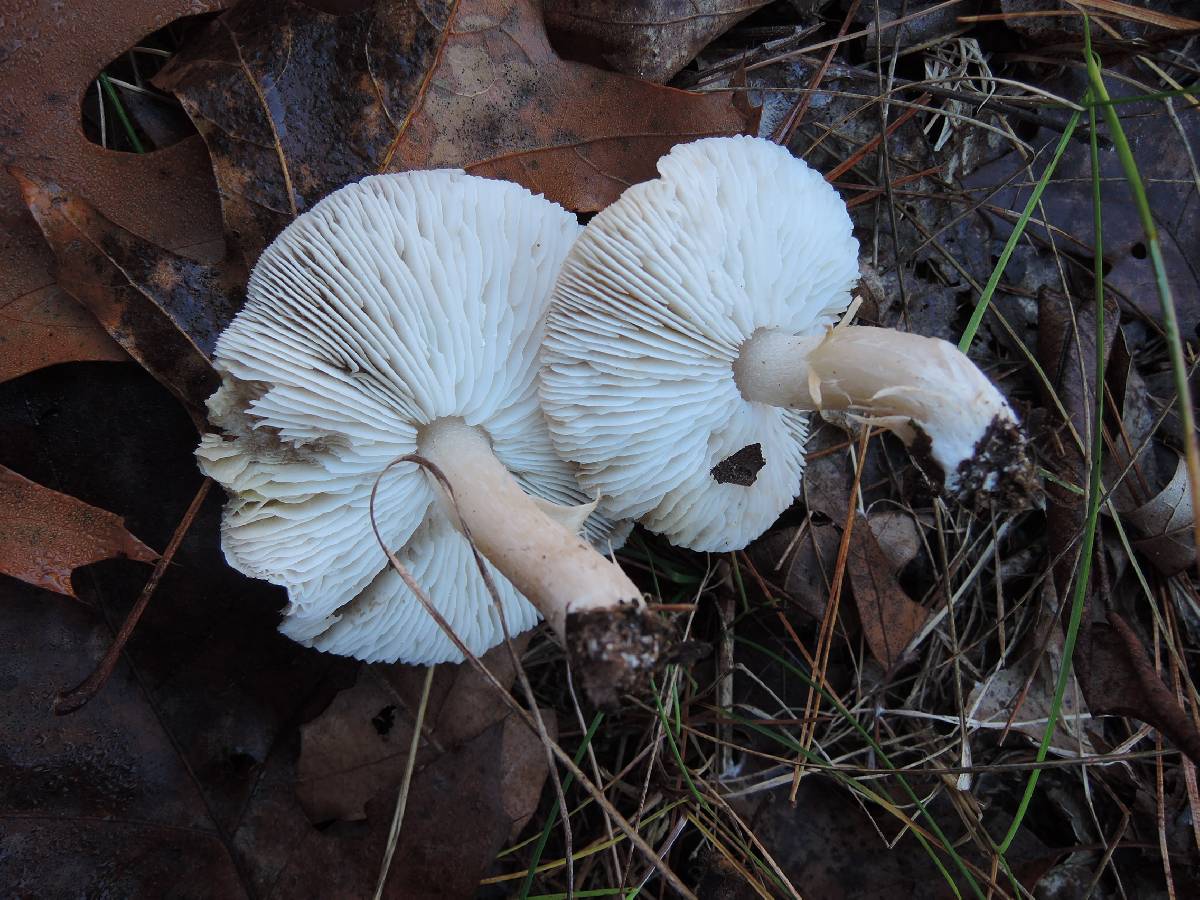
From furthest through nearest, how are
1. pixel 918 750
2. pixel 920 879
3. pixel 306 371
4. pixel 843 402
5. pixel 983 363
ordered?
1. pixel 983 363
2. pixel 918 750
3. pixel 920 879
4. pixel 843 402
5. pixel 306 371

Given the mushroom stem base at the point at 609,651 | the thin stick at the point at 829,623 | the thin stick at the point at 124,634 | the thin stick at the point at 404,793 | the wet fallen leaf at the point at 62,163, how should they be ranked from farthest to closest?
1. the thin stick at the point at 829,623
2. the thin stick at the point at 404,793
3. the thin stick at the point at 124,634
4. the wet fallen leaf at the point at 62,163
5. the mushroom stem base at the point at 609,651

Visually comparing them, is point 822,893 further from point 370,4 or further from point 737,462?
point 370,4

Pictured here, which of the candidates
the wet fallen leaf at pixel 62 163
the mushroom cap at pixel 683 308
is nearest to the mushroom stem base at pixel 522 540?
the mushroom cap at pixel 683 308

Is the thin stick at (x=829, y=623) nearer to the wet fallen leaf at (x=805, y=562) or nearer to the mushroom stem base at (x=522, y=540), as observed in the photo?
the wet fallen leaf at (x=805, y=562)

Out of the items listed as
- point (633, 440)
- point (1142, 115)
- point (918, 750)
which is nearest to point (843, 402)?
point (633, 440)

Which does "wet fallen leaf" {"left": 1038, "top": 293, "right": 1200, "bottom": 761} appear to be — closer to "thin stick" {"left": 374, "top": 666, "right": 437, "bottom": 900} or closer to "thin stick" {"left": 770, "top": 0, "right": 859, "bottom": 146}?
"thin stick" {"left": 770, "top": 0, "right": 859, "bottom": 146}

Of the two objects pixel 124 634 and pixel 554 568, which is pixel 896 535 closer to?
pixel 554 568
